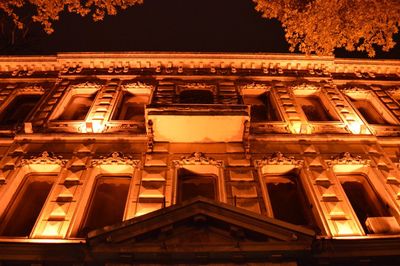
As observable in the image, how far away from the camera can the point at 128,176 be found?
1154 cm

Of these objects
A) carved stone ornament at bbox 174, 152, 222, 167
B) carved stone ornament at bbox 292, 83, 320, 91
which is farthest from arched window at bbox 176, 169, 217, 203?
carved stone ornament at bbox 292, 83, 320, 91

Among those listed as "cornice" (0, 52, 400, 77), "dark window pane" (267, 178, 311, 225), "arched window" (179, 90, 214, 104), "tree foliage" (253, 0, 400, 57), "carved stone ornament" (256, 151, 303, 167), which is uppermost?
"cornice" (0, 52, 400, 77)

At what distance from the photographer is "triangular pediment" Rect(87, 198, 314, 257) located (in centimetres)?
781

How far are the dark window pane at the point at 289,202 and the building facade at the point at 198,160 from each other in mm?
53

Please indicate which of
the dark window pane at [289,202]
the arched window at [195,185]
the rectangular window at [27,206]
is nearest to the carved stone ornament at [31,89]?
the rectangular window at [27,206]

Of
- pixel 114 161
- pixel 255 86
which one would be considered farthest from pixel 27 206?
pixel 255 86

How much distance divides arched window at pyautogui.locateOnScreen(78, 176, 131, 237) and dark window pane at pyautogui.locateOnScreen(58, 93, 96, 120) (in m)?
3.92

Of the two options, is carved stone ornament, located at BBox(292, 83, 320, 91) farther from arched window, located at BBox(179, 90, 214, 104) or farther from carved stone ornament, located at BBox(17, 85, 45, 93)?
carved stone ornament, located at BBox(17, 85, 45, 93)

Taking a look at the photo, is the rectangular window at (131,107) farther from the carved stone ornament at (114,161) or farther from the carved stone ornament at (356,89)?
the carved stone ornament at (356,89)

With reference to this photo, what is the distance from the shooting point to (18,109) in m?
15.0

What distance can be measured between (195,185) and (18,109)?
8920 mm

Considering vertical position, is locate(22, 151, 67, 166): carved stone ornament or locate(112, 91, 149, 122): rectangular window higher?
locate(112, 91, 149, 122): rectangular window

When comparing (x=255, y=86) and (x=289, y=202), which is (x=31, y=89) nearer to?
(x=255, y=86)

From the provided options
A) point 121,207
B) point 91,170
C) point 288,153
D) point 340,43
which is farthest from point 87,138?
point 340,43
